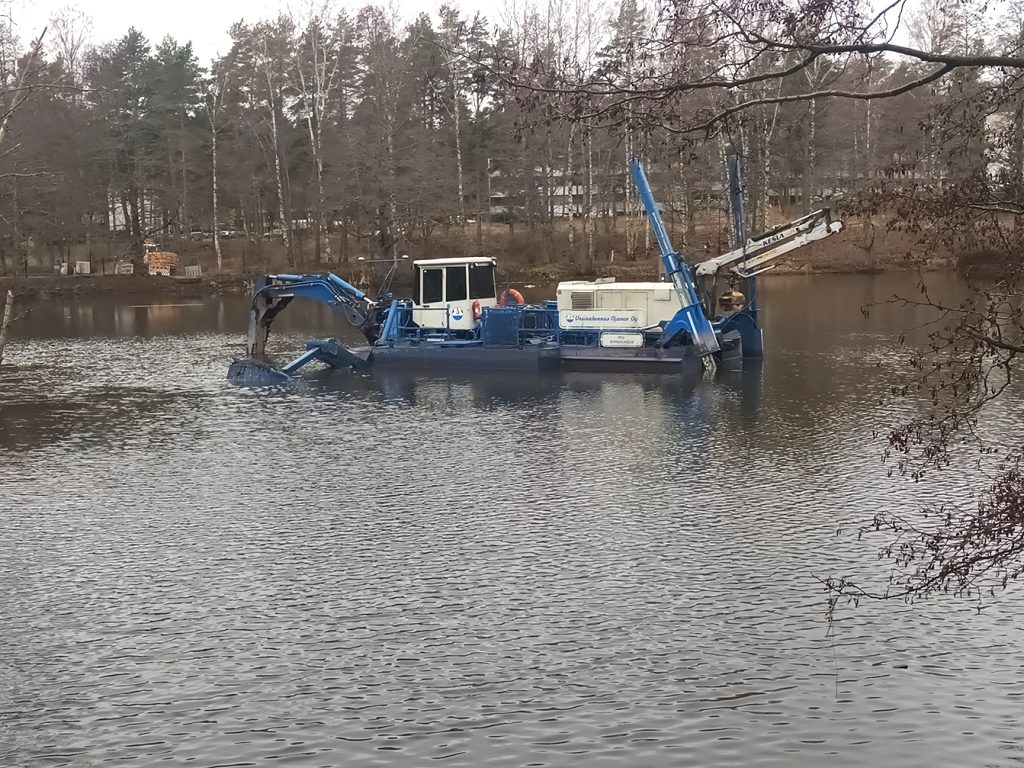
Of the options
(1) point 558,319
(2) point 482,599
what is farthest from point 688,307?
(2) point 482,599

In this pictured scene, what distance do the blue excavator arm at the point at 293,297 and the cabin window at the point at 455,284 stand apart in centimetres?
209

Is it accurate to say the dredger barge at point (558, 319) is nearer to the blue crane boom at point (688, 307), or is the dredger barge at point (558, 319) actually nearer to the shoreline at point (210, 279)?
the blue crane boom at point (688, 307)

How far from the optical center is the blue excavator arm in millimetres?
26500

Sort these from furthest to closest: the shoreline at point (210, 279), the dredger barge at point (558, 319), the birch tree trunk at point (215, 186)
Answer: the birch tree trunk at point (215, 186), the shoreline at point (210, 279), the dredger barge at point (558, 319)

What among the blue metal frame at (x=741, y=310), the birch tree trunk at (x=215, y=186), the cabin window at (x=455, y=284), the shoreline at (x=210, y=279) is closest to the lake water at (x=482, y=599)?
the blue metal frame at (x=741, y=310)

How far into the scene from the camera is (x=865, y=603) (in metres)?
10.2

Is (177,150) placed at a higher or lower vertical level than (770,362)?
higher

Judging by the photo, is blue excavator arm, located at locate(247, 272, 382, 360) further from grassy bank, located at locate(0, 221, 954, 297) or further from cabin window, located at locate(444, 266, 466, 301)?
grassy bank, located at locate(0, 221, 954, 297)

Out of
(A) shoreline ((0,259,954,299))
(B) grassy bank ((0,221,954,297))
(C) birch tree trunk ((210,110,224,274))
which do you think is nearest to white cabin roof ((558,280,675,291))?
(B) grassy bank ((0,221,954,297))

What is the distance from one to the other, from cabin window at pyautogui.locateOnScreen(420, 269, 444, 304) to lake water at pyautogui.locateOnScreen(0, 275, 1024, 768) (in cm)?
652

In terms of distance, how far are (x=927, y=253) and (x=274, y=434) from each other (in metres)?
14.7

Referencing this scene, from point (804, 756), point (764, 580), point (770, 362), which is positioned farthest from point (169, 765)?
point (770, 362)

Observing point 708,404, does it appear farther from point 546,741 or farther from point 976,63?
point 976,63

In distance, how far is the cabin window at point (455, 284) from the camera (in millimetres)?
27125
